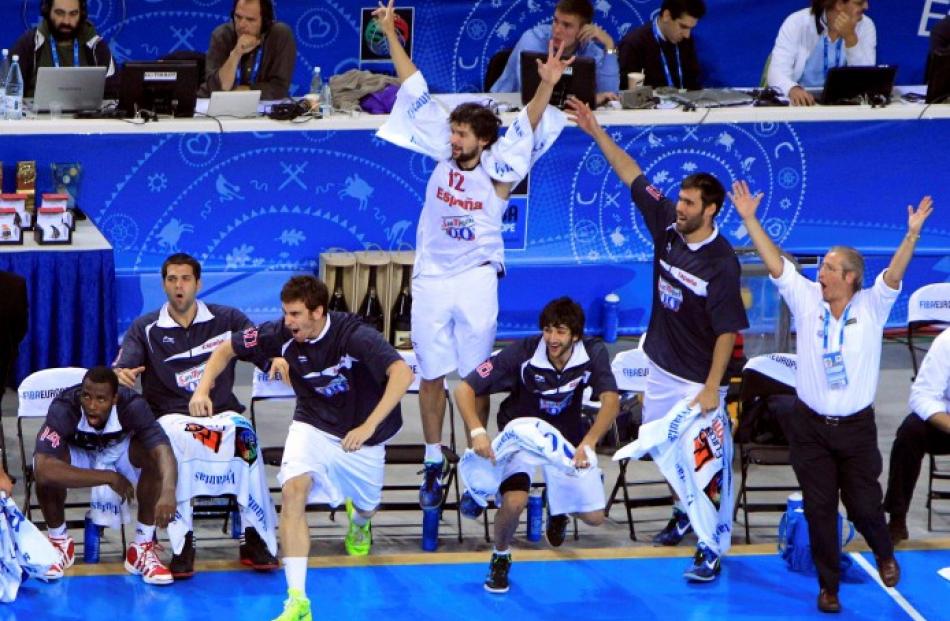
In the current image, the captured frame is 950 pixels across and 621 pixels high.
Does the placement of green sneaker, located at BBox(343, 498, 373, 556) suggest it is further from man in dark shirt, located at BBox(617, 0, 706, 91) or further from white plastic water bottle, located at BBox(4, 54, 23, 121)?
man in dark shirt, located at BBox(617, 0, 706, 91)

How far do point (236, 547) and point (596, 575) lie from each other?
1.73 metres

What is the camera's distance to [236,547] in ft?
28.8

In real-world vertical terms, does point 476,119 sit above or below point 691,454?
above

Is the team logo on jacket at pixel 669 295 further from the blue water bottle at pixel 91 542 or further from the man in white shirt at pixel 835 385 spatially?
the blue water bottle at pixel 91 542

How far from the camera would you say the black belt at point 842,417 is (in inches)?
320

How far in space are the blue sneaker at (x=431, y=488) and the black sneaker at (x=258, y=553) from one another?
0.78m

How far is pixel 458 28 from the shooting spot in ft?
40.9

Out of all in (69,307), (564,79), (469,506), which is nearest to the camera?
(469,506)

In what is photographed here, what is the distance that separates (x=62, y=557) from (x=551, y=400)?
2344 mm

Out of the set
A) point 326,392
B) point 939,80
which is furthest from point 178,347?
point 939,80

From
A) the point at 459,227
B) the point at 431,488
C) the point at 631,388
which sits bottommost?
the point at 431,488

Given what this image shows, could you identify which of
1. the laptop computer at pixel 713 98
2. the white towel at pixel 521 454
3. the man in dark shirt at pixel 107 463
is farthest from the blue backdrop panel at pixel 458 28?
the white towel at pixel 521 454

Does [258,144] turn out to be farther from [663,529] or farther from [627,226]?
[663,529]

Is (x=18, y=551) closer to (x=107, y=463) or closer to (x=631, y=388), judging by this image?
(x=107, y=463)
